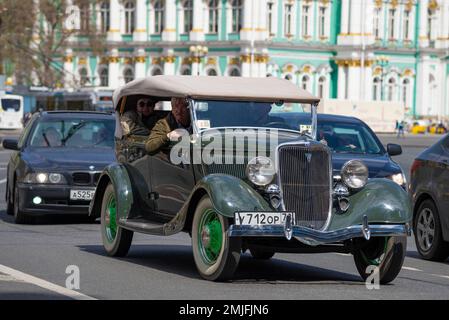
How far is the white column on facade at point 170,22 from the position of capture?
109875mm

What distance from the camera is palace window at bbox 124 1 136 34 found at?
11356 cm

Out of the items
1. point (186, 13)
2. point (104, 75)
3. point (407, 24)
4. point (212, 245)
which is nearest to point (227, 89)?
point (212, 245)

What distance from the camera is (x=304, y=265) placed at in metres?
14.6

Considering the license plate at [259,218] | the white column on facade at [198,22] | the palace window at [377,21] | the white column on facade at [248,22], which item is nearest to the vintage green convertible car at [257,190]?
the license plate at [259,218]

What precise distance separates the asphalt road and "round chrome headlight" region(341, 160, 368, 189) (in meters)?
0.93

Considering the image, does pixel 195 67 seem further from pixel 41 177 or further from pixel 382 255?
pixel 382 255

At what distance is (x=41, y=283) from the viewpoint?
11.9 meters

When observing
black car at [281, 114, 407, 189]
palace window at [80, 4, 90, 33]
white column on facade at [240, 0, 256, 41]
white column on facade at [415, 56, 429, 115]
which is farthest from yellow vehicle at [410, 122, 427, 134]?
black car at [281, 114, 407, 189]

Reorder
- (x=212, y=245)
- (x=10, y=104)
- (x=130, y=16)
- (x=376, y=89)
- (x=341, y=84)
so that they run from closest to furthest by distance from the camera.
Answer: (x=212, y=245) → (x=10, y=104) → (x=341, y=84) → (x=376, y=89) → (x=130, y=16)

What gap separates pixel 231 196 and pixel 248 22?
94.0 metres

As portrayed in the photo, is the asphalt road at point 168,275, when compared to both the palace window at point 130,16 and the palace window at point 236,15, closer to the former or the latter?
the palace window at point 236,15

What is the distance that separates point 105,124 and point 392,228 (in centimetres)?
935
